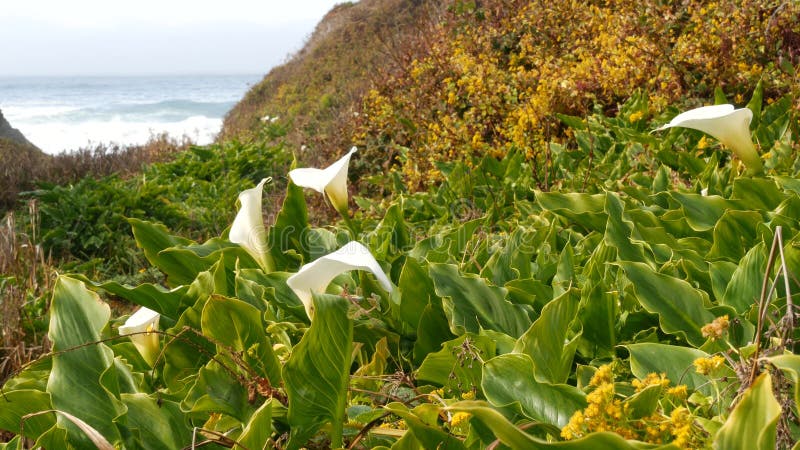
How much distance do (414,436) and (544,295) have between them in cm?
67

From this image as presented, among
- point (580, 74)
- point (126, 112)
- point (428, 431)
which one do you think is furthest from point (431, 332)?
point (126, 112)

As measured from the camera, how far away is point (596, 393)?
0.89 m

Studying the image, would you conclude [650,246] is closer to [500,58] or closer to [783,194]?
[783,194]

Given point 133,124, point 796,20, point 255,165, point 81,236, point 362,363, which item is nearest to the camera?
point 362,363

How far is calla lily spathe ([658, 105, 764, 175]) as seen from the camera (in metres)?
1.89

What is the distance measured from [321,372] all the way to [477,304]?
445mm

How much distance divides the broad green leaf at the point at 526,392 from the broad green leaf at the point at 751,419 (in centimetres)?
30

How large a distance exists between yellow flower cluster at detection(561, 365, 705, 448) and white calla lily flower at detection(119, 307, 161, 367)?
103 centimetres

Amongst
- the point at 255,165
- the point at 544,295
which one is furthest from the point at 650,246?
the point at 255,165

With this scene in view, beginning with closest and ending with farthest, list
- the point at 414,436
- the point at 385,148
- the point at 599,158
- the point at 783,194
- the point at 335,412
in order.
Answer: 1. the point at 414,436
2. the point at 335,412
3. the point at 783,194
4. the point at 599,158
5. the point at 385,148

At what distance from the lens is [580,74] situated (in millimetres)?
4312

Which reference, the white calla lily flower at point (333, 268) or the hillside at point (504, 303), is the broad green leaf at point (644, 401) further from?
the white calla lily flower at point (333, 268)

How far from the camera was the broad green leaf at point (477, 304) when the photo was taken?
4.92 ft

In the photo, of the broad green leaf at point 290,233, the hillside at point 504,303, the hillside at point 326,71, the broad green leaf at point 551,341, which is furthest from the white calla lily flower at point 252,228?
the hillside at point 326,71
